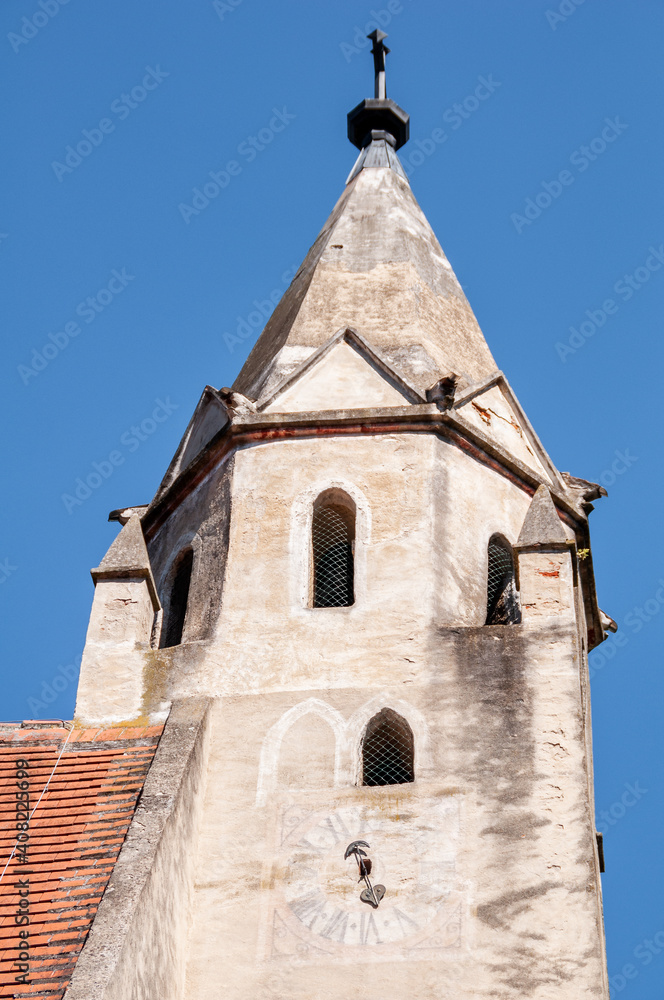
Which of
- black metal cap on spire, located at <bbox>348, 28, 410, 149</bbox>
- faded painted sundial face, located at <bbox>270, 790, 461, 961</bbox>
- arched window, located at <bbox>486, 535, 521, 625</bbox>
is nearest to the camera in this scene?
faded painted sundial face, located at <bbox>270, 790, 461, 961</bbox>

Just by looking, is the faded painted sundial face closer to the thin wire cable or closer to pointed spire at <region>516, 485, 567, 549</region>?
the thin wire cable

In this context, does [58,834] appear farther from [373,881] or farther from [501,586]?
[501,586]

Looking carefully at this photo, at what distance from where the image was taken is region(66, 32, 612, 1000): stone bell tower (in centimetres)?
1739

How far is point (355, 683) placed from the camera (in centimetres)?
1964

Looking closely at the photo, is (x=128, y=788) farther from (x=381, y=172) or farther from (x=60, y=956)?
(x=381, y=172)

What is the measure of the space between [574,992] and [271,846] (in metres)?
3.17

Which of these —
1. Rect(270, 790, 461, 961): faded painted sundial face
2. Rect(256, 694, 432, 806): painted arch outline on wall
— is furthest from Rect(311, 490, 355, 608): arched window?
Rect(270, 790, 461, 961): faded painted sundial face

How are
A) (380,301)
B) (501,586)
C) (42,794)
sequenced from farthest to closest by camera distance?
(380,301) → (501,586) → (42,794)

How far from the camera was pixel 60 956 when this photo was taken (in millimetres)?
16172

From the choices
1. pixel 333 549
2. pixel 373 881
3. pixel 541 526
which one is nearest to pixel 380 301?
pixel 333 549

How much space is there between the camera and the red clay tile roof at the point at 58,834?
16.2 meters

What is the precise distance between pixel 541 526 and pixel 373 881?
15.5 feet

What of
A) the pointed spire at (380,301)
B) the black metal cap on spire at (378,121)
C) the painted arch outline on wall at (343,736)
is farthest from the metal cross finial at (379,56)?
the painted arch outline on wall at (343,736)

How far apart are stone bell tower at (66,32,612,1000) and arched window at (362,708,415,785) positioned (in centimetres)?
3
